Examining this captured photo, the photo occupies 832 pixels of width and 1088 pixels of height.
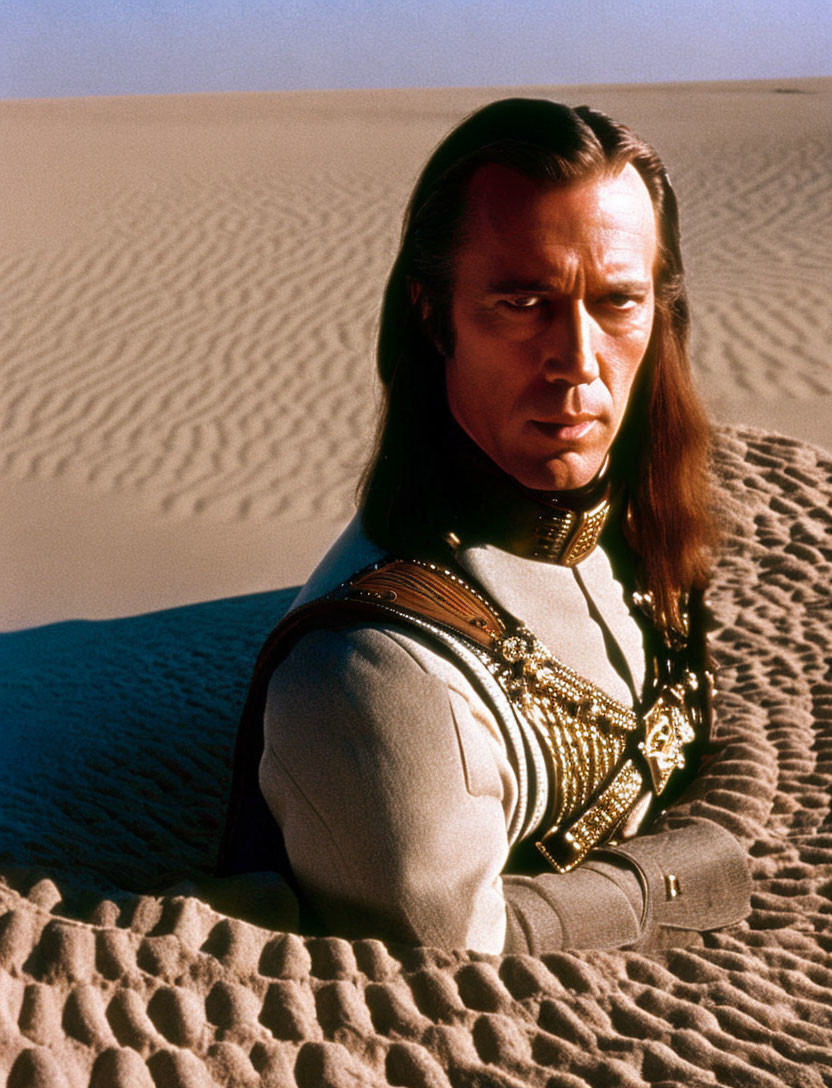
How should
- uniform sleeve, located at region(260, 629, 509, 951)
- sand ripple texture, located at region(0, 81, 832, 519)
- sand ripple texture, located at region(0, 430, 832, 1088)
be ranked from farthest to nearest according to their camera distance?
sand ripple texture, located at region(0, 81, 832, 519), uniform sleeve, located at region(260, 629, 509, 951), sand ripple texture, located at region(0, 430, 832, 1088)

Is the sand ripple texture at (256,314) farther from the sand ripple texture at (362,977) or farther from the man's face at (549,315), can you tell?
the man's face at (549,315)

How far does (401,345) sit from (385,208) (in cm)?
1597

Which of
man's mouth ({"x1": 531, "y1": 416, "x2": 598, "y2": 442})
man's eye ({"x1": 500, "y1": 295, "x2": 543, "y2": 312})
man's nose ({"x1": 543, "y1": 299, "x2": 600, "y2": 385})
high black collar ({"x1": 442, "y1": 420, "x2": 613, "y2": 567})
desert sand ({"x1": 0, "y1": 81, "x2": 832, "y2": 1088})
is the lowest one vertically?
desert sand ({"x1": 0, "y1": 81, "x2": 832, "y2": 1088})

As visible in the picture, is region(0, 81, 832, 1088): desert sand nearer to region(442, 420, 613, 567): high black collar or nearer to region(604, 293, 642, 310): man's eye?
region(442, 420, 613, 567): high black collar

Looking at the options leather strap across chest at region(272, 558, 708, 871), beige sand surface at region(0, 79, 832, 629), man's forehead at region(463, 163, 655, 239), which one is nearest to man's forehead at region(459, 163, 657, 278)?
man's forehead at region(463, 163, 655, 239)

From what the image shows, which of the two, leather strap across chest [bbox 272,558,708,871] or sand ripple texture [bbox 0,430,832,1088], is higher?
leather strap across chest [bbox 272,558,708,871]

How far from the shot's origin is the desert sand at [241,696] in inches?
69.7

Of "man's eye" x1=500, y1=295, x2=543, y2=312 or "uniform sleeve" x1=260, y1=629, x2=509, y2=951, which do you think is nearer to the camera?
"uniform sleeve" x1=260, y1=629, x2=509, y2=951

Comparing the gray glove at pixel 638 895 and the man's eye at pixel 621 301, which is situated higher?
the man's eye at pixel 621 301

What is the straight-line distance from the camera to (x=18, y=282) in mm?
13586

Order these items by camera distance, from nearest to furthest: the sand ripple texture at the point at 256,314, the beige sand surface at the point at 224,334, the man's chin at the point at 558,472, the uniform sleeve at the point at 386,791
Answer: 1. the uniform sleeve at the point at 386,791
2. the man's chin at the point at 558,472
3. the beige sand surface at the point at 224,334
4. the sand ripple texture at the point at 256,314

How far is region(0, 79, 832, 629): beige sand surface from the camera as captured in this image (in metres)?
7.30

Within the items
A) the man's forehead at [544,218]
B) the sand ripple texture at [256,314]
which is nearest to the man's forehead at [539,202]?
the man's forehead at [544,218]

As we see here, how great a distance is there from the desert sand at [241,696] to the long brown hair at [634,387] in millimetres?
648
